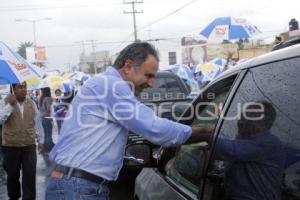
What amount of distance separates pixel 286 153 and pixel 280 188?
0.14m

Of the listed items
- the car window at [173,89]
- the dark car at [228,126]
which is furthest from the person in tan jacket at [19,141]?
the car window at [173,89]

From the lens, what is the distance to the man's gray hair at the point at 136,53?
279 centimetres

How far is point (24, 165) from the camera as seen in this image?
7.15m

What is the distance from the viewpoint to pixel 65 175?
9.16ft

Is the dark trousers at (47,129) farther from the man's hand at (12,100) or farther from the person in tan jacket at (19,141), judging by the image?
the man's hand at (12,100)

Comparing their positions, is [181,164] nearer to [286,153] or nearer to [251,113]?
[251,113]

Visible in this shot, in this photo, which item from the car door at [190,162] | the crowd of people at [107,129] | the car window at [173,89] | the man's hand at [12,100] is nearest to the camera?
the crowd of people at [107,129]

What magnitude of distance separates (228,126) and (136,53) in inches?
23.9

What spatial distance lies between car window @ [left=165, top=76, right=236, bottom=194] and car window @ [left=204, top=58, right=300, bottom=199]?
0.73 feet

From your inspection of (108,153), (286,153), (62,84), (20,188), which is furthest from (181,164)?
(62,84)

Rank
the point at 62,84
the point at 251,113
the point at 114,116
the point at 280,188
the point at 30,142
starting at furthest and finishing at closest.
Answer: the point at 62,84, the point at 30,142, the point at 114,116, the point at 251,113, the point at 280,188

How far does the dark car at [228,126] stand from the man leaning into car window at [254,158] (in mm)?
33

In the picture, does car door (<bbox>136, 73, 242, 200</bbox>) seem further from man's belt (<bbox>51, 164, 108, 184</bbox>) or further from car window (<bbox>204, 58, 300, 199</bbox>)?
man's belt (<bbox>51, 164, 108, 184</bbox>)

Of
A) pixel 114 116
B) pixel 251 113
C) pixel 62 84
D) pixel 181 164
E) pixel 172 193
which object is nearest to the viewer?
pixel 251 113
